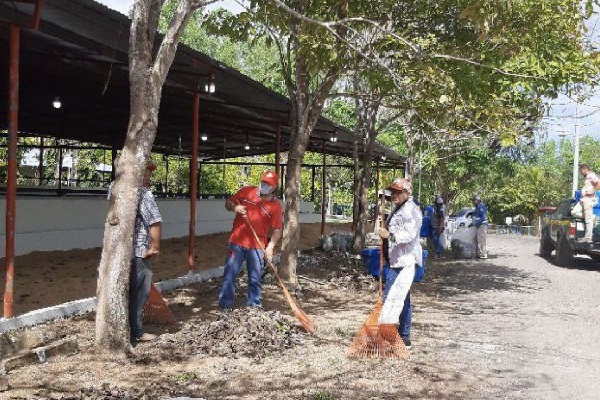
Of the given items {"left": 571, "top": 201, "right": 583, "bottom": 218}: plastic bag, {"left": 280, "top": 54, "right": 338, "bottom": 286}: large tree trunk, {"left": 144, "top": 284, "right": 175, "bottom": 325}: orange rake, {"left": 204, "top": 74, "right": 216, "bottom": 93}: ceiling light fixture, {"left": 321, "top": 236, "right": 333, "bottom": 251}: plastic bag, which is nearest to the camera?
{"left": 144, "top": 284, "right": 175, "bottom": 325}: orange rake

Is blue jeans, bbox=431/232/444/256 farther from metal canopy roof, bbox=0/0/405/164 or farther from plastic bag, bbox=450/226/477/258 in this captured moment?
metal canopy roof, bbox=0/0/405/164

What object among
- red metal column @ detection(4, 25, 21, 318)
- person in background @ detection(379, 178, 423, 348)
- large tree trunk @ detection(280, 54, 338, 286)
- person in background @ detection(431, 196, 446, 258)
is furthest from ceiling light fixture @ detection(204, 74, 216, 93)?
person in background @ detection(431, 196, 446, 258)

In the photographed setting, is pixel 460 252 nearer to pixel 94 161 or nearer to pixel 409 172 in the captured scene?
pixel 409 172

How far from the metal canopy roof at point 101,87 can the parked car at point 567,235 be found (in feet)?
18.7

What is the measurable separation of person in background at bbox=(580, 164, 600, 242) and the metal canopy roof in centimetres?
592

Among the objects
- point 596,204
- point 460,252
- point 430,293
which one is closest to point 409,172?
point 460,252

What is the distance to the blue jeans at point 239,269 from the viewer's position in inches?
282

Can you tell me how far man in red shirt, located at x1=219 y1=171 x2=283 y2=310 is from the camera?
7191 millimetres

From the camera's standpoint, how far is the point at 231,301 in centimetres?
732

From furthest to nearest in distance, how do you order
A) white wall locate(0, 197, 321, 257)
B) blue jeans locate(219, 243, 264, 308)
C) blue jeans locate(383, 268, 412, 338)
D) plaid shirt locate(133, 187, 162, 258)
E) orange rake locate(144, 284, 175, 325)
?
white wall locate(0, 197, 321, 257), blue jeans locate(219, 243, 264, 308), orange rake locate(144, 284, 175, 325), blue jeans locate(383, 268, 412, 338), plaid shirt locate(133, 187, 162, 258)

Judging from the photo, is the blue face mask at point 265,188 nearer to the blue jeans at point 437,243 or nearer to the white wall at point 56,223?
the white wall at point 56,223

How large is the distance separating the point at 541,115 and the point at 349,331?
581cm

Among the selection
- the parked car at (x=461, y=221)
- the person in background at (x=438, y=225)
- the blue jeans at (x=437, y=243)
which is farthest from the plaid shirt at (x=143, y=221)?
the parked car at (x=461, y=221)

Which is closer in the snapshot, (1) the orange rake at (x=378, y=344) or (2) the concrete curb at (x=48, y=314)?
(2) the concrete curb at (x=48, y=314)
